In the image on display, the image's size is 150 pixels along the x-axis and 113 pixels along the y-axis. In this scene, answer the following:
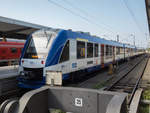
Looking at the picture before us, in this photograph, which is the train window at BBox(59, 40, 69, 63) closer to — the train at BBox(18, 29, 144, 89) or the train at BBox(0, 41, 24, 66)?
the train at BBox(18, 29, 144, 89)

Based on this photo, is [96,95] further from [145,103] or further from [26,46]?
[26,46]

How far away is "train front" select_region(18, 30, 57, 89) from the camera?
23.2 ft

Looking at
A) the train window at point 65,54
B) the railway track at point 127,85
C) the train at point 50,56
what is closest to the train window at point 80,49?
the train at point 50,56

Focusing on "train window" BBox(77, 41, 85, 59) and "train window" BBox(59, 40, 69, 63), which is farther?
"train window" BBox(77, 41, 85, 59)

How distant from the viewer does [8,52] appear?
741 inches

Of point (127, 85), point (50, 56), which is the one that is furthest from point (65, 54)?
point (127, 85)

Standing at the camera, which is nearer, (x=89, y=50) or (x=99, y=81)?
(x=99, y=81)

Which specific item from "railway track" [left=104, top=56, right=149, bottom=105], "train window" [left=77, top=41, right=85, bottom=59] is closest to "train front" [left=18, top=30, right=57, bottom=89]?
"train window" [left=77, top=41, right=85, bottom=59]

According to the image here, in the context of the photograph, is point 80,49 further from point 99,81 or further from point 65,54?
point 99,81

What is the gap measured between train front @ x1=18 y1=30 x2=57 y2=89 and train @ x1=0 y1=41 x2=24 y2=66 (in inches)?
460

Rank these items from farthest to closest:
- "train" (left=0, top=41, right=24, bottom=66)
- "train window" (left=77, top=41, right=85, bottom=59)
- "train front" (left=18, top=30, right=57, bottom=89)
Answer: "train" (left=0, top=41, right=24, bottom=66), "train window" (left=77, top=41, right=85, bottom=59), "train front" (left=18, top=30, right=57, bottom=89)

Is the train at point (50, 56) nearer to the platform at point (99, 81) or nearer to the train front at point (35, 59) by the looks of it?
the train front at point (35, 59)

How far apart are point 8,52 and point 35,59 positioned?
1319 centimetres

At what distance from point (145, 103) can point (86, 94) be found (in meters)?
3.77
